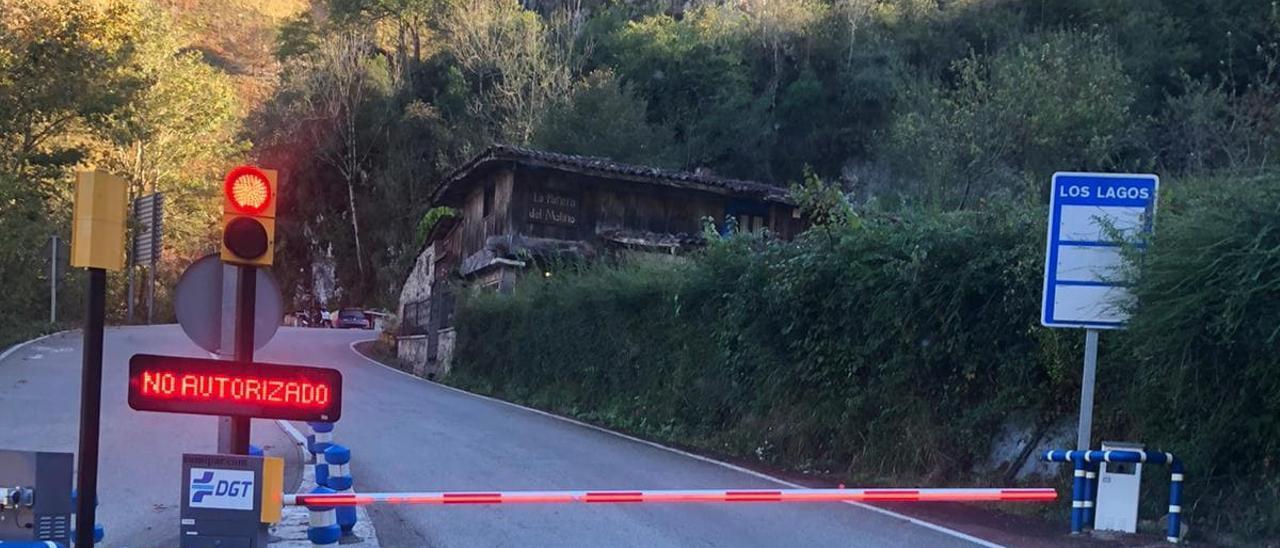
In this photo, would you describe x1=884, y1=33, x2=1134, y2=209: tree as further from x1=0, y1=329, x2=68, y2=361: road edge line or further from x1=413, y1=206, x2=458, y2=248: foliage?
x1=0, y1=329, x2=68, y2=361: road edge line

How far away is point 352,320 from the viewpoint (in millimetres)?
59281

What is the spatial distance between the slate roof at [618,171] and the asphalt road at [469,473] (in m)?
8.68

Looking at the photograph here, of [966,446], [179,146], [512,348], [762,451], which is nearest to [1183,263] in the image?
[966,446]

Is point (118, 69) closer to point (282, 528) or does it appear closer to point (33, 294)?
point (33, 294)

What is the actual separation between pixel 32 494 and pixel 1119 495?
789 cm

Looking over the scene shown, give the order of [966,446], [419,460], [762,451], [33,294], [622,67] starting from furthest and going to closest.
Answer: [622,67]
[33,294]
[762,451]
[419,460]
[966,446]

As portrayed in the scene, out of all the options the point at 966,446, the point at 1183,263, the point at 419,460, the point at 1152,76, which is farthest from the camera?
the point at 1152,76

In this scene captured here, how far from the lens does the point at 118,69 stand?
121ft

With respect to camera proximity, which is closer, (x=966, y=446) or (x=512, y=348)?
(x=966, y=446)

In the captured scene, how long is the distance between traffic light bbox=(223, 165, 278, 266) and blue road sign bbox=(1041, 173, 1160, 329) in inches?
268

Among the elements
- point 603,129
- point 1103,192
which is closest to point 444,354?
point 603,129

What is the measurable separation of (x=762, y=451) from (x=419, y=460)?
4689 millimetres

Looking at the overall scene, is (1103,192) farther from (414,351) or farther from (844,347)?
(414,351)

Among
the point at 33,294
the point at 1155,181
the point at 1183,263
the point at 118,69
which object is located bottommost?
the point at 33,294
